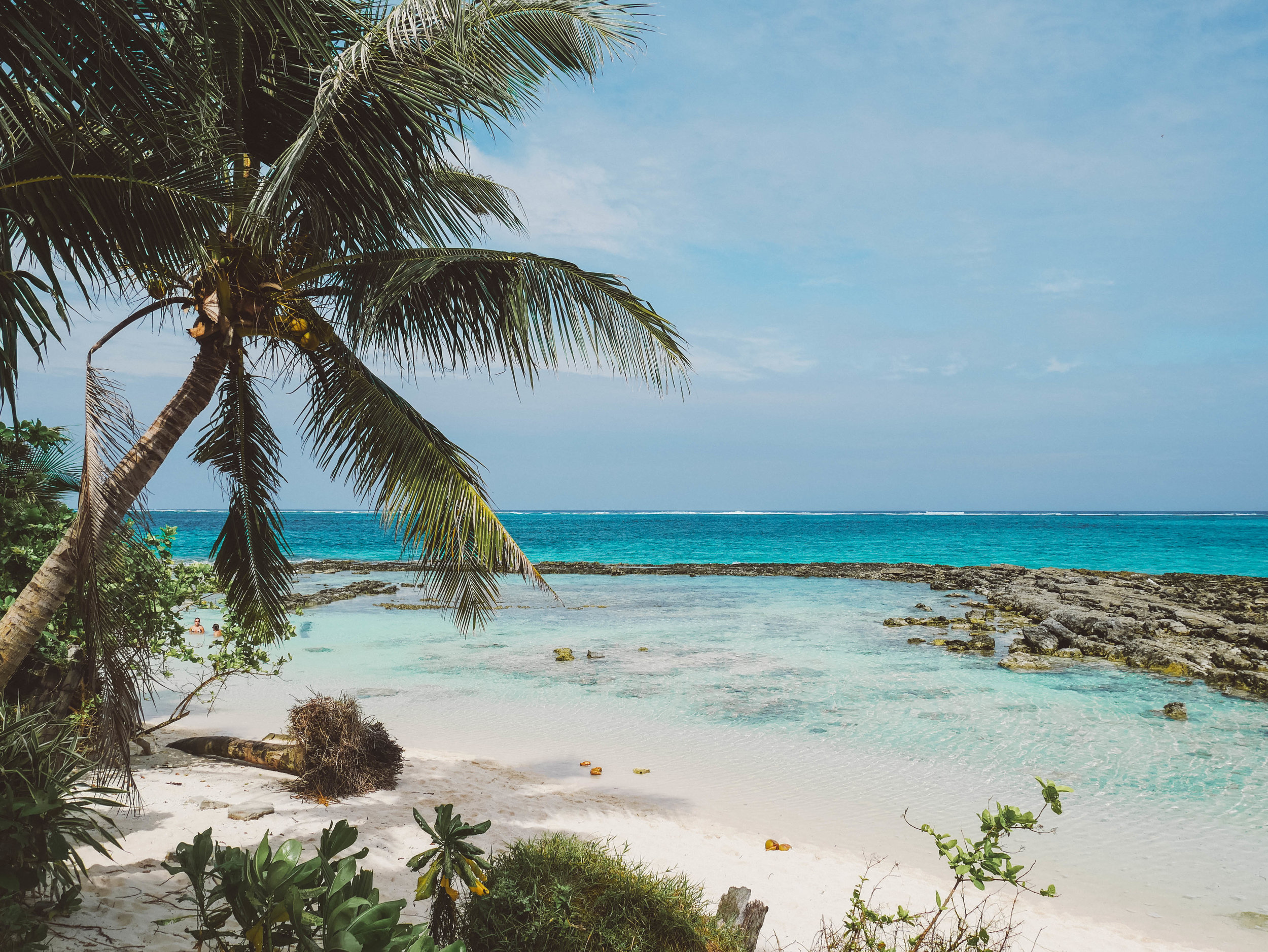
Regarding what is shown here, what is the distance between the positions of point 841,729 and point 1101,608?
603 inches

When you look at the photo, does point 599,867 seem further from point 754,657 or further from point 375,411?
point 754,657

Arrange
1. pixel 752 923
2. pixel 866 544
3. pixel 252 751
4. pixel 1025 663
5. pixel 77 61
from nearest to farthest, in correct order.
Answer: pixel 77 61 → pixel 752 923 → pixel 252 751 → pixel 1025 663 → pixel 866 544

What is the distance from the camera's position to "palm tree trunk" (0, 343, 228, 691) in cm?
400

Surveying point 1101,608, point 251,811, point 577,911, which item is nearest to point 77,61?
point 577,911

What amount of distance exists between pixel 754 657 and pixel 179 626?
11155 mm

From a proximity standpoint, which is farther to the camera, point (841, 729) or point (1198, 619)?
point (1198, 619)

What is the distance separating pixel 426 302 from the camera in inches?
234

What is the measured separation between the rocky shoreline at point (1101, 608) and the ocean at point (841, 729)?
88 cm

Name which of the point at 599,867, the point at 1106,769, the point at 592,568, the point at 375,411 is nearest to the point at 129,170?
the point at 375,411

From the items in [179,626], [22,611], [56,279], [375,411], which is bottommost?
[179,626]

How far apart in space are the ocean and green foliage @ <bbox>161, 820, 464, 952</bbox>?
3.32 meters

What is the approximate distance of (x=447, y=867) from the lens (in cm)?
291

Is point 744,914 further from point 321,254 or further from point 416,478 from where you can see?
point 321,254

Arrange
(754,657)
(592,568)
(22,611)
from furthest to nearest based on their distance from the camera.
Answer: (592,568), (754,657), (22,611)
